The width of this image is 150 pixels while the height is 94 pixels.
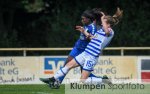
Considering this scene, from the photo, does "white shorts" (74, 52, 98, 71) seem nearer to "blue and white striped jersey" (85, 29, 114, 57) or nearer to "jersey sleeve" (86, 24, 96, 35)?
"blue and white striped jersey" (85, 29, 114, 57)

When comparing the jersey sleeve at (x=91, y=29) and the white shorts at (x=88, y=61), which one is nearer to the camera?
the white shorts at (x=88, y=61)

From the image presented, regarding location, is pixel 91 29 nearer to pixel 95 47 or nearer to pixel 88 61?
pixel 95 47

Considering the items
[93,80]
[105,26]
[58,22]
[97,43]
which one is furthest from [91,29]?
[58,22]

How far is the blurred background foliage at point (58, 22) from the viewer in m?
27.7

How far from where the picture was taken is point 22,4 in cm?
3238

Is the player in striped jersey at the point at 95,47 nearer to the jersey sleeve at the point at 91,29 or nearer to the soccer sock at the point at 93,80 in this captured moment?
the soccer sock at the point at 93,80

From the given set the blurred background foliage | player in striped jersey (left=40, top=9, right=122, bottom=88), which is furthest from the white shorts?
the blurred background foliage

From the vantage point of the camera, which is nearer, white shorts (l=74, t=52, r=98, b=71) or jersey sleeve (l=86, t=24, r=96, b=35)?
white shorts (l=74, t=52, r=98, b=71)

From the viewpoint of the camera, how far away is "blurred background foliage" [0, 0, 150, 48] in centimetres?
2770

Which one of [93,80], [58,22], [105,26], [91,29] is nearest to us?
[105,26]

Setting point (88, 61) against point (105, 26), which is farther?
point (88, 61)

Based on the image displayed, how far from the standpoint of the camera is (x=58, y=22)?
29.1 m

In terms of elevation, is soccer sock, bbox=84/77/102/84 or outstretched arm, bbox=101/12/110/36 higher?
outstretched arm, bbox=101/12/110/36

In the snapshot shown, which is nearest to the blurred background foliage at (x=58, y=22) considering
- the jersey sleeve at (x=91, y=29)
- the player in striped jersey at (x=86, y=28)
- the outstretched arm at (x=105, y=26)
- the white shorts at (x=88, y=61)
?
the player in striped jersey at (x=86, y=28)
